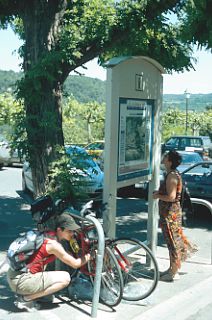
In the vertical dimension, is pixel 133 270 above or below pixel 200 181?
below

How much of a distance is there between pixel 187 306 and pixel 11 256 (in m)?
2.00

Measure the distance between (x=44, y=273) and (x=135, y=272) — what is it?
4.76ft

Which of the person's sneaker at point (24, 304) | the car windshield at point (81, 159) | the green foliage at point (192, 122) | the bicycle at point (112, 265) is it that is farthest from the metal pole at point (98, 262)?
the green foliage at point (192, 122)

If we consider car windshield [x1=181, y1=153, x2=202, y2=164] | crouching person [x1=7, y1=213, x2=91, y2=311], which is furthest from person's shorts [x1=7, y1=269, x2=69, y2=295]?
car windshield [x1=181, y1=153, x2=202, y2=164]

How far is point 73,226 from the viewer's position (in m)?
4.73

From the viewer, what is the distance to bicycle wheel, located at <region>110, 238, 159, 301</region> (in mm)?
5125

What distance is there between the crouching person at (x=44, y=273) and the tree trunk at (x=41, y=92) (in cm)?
128

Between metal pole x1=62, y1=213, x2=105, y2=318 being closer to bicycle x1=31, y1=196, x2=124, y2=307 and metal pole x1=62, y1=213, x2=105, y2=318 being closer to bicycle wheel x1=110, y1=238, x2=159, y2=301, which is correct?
bicycle x1=31, y1=196, x2=124, y2=307

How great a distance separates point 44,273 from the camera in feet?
15.5

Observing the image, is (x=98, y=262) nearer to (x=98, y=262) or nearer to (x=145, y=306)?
(x=98, y=262)

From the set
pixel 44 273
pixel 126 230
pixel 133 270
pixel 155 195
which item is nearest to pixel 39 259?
pixel 44 273

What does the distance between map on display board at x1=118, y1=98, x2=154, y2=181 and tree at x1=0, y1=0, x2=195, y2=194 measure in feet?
3.18

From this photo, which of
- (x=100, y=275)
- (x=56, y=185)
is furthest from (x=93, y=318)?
(x=56, y=185)

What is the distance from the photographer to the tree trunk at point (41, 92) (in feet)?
19.0
